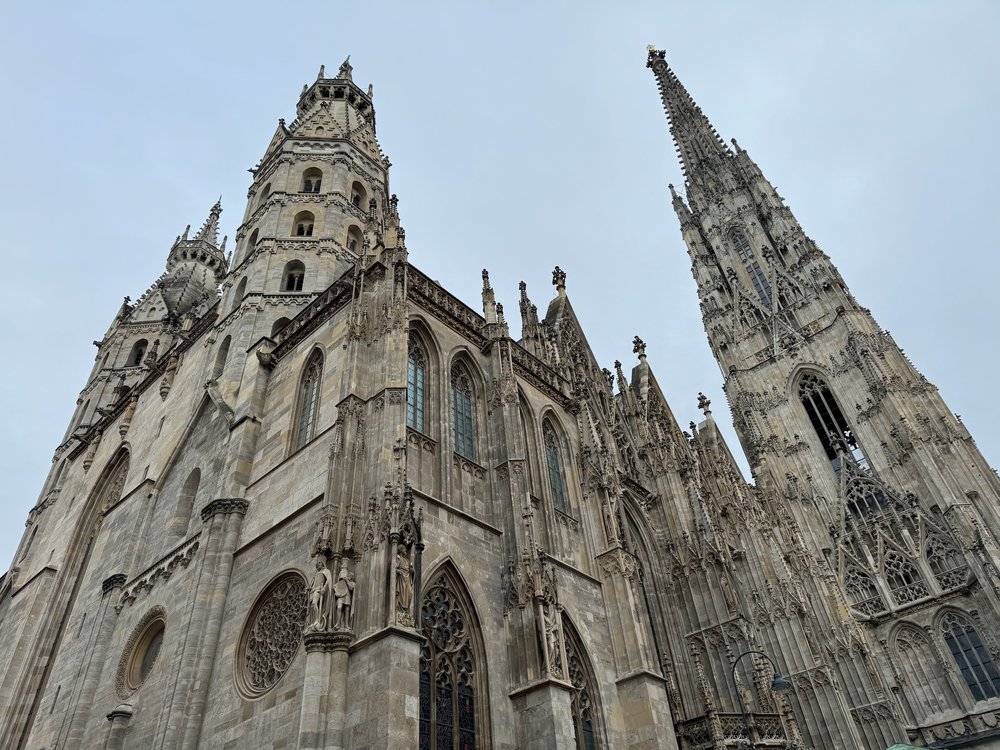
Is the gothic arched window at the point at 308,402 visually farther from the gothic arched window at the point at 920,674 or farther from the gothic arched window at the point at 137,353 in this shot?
the gothic arched window at the point at 920,674

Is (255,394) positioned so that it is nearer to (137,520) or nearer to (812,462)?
(137,520)

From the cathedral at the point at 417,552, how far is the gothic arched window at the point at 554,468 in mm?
87

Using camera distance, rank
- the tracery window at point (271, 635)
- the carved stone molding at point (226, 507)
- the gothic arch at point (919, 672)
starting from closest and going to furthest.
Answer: the tracery window at point (271, 635), the carved stone molding at point (226, 507), the gothic arch at point (919, 672)

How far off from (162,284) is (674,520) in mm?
32025

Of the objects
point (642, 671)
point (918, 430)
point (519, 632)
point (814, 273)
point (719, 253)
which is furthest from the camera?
point (719, 253)

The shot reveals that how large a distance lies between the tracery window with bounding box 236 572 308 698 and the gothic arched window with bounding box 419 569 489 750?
229 cm

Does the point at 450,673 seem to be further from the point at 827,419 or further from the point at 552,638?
the point at 827,419

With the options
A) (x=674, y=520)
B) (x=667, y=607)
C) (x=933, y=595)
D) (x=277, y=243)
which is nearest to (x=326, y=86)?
(x=277, y=243)

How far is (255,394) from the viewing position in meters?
17.9

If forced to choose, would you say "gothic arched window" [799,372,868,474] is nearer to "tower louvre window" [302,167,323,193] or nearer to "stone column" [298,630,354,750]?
"tower louvre window" [302,167,323,193]

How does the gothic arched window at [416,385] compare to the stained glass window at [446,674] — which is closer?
the stained glass window at [446,674]

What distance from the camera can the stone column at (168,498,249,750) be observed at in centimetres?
1261

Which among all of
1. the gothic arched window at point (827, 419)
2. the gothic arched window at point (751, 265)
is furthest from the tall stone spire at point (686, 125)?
the gothic arched window at point (827, 419)

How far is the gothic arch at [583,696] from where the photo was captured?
46.0 ft
